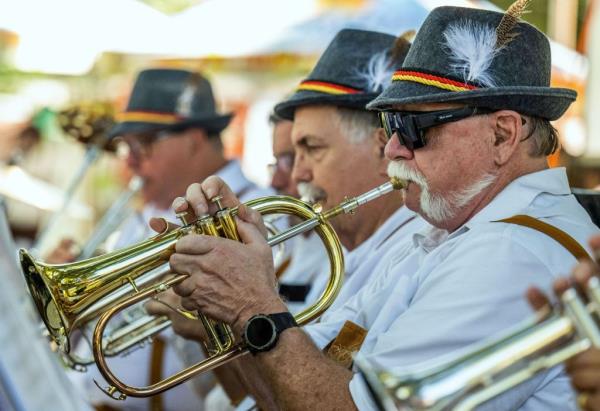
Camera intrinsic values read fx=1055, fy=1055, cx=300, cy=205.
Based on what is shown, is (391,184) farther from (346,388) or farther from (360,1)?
(360,1)

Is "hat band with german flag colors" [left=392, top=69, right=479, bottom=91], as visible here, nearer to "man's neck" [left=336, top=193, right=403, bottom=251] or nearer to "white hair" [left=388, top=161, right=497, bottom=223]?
"white hair" [left=388, top=161, right=497, bottom=223]

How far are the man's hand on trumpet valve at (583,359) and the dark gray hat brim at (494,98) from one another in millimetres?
1056

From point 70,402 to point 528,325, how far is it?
78cm

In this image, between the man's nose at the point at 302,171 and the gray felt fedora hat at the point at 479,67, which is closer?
the gray felt fedora hat at the point at 479,67

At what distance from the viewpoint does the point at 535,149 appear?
2.99 meters

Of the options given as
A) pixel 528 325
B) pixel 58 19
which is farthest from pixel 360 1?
pixel 528 325

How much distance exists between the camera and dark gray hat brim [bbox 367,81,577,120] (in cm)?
283

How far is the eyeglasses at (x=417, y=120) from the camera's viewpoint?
113 inches

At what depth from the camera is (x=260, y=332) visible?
2.81 m

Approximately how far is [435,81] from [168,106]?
377 cm

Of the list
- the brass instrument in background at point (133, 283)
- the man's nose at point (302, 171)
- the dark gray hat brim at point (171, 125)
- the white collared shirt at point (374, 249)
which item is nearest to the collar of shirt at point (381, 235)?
the white collared shirt at point (374, 249)

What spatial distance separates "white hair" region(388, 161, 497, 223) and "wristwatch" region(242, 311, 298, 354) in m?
0.51

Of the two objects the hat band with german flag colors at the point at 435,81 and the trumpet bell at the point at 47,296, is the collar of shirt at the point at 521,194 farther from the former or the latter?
the trumpet bell at the point at 47,296

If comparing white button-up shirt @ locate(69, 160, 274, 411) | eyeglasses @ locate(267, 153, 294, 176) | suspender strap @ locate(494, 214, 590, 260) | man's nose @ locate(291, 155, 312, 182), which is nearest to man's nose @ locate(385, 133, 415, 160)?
suspender strap @ locate(494, 214, 590, 260)
